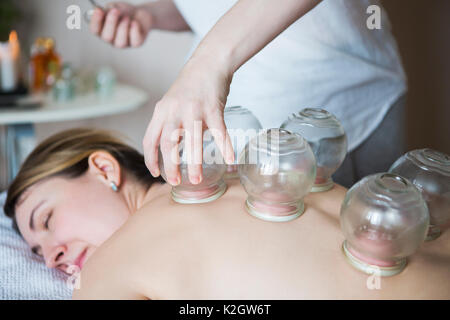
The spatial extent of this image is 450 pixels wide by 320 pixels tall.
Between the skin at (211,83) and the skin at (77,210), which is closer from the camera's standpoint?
the skin at (211,83)

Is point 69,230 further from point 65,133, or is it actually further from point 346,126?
point 346,126

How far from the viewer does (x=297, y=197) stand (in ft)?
2.23

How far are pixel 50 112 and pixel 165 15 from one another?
0.88m

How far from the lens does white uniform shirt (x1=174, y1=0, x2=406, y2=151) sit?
931 millimetres

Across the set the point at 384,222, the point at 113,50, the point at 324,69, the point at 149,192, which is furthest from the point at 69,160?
the point at 113,50

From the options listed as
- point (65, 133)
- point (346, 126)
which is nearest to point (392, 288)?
point (346, 126)

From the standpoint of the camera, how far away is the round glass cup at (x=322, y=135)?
30.6 inches

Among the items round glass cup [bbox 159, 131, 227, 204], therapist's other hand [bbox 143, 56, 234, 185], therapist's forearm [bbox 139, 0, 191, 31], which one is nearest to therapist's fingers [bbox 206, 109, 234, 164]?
therapist's other hand [bbox 143, 56, 234, 185]

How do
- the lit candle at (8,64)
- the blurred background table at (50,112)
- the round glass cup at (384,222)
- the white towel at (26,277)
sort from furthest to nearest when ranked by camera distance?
the lit candle at (8,64) < the blurred background table at (50,112) < the white towel at (26,277) < the round glass cup at (384,222)

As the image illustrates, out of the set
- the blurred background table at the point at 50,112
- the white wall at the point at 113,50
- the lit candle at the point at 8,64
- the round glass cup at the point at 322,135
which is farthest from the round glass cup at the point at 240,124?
the white wall at the point at 113,50

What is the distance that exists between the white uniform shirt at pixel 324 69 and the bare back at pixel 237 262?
346 mm

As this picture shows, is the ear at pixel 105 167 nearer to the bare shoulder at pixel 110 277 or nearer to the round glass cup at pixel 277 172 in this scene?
the bare shoulder at pixel 110 277

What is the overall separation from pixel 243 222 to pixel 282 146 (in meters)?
0.15

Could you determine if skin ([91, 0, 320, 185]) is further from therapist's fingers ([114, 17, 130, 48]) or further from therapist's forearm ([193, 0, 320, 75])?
therapist's fingers ([114, 17, 130, 48])
